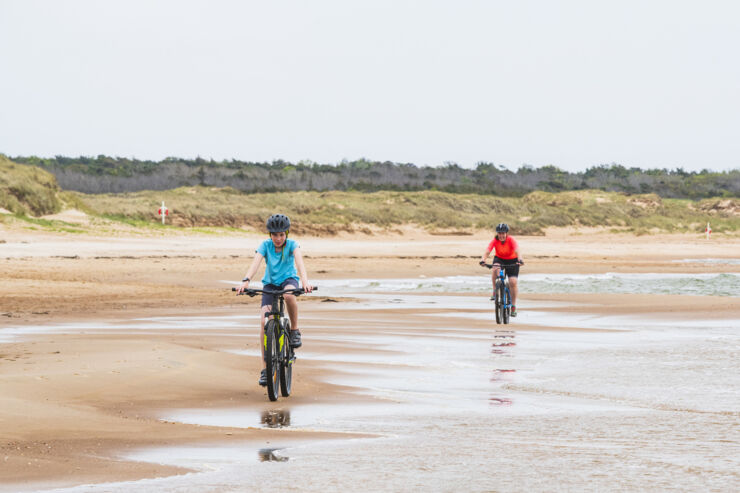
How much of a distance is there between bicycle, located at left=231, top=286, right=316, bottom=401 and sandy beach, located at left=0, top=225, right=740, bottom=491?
18 cm

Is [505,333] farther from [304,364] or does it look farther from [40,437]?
[40,437]

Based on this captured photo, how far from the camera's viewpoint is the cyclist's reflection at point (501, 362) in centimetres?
905

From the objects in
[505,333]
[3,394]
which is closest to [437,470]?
[3,394]

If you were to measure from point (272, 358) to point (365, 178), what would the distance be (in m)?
83.2

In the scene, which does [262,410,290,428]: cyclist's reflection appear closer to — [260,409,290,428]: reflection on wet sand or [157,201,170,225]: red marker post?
[260,409,290,428]: reflection on wet sand

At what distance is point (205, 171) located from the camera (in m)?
89.6

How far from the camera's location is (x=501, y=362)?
38.9ft

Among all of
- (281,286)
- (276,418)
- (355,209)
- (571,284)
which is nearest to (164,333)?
(281,286)

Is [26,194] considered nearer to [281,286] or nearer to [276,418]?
[281,286]

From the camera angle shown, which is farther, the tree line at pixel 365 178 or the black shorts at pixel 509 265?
the tree line at pixel 365 178

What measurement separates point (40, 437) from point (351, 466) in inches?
82.2

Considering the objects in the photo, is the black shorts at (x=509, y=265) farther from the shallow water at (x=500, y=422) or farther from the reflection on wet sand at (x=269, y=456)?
the reflection on wet sand at (x=269, y=456)

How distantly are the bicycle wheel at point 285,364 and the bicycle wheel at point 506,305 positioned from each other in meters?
7.87

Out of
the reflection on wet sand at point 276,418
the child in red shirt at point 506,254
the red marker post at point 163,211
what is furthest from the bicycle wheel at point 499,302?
the red marker post at point 163,211
